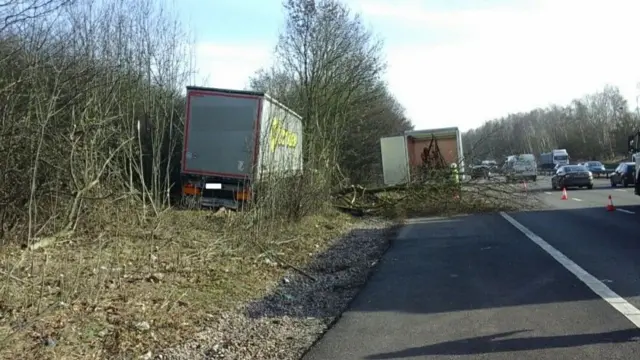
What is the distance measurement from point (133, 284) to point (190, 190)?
34.9 feet

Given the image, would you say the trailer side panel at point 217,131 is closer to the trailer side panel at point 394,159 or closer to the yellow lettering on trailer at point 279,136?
the yellow lettering on trailer at point 279,136

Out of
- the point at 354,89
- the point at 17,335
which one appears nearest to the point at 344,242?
the point at 17,335

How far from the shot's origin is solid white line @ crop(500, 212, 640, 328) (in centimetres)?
740

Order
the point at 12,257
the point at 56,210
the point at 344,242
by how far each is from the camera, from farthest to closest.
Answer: the point at 344,242 → the point at 56,210 → the point at 12,257

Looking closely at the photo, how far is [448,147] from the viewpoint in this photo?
91.8 ft

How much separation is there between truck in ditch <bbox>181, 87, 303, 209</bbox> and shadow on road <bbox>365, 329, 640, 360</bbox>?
11324mm

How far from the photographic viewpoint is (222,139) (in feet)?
62.7

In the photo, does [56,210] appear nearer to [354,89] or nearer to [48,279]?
[48,279]

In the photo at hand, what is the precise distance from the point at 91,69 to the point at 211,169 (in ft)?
25.5

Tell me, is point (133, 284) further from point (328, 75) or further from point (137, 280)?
point (328, 75)

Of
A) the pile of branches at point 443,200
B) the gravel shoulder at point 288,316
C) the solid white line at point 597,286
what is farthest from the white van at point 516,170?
the gravel shoulder at point 288,316

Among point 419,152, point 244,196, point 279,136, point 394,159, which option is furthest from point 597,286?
point 394,159

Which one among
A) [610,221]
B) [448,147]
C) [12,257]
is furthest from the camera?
[448,147]

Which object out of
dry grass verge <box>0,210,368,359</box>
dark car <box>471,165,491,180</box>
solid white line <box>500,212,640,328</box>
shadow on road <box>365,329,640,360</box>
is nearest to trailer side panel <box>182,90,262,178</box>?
dry grass verge <box>0,210,368,359</box>
